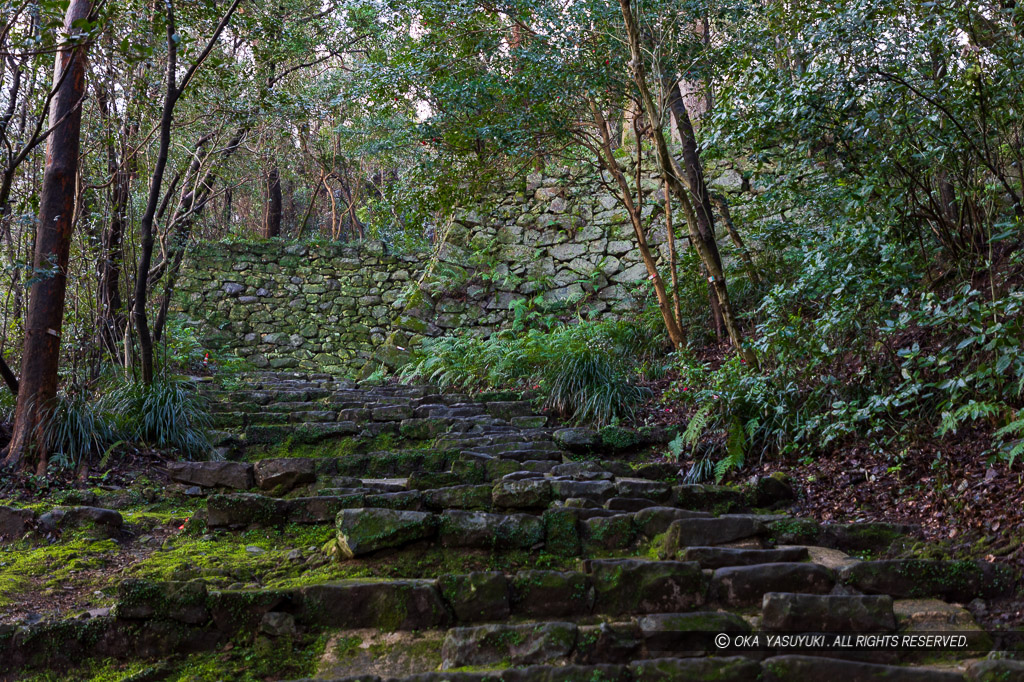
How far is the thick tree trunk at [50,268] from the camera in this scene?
177 inches

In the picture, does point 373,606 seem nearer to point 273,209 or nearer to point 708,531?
point 708,531

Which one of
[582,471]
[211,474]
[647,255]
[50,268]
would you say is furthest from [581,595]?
[647,255]

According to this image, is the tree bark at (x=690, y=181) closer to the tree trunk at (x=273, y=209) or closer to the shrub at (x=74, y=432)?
the shrub at (x=74, y=432)

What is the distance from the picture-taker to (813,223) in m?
6.61

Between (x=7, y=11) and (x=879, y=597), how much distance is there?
5.91 meters

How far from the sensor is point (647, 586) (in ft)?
8.45

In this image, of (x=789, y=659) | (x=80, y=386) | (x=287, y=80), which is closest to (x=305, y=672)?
(x=789, y=659)

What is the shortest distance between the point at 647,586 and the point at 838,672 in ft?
2.32

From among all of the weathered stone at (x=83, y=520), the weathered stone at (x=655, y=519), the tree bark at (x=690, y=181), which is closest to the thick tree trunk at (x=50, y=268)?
the weathered stone at (x=83, y=520)

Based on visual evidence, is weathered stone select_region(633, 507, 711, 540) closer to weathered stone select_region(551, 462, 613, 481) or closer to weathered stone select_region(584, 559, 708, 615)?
weathered stone select_region(584, 559, 708, 615)

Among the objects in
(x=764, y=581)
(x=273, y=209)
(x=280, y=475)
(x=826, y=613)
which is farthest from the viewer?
(x=273, y=209)

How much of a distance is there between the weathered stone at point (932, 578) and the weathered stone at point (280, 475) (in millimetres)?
2935

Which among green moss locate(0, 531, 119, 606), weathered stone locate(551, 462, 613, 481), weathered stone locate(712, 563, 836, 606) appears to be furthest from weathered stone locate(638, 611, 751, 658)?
green moss locate(0, 531, 119, 606)

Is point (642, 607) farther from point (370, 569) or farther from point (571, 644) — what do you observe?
point (370, 569)
